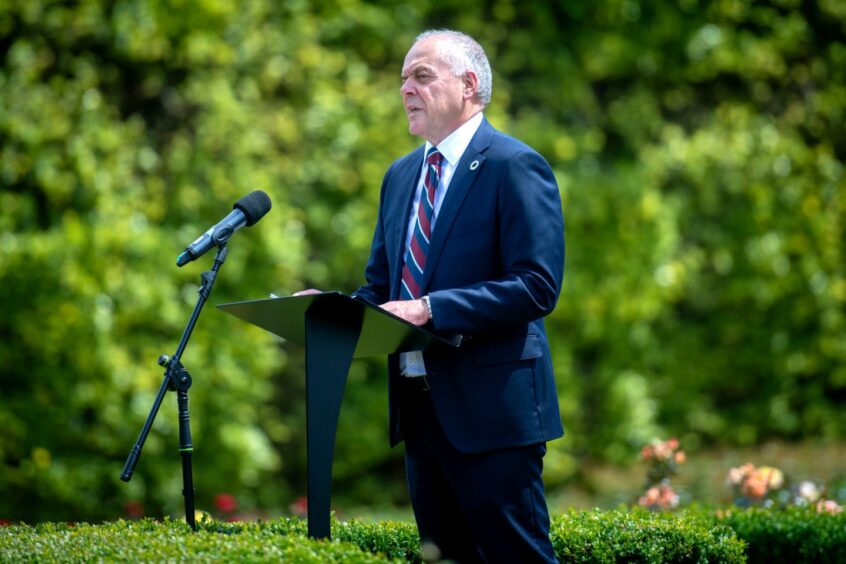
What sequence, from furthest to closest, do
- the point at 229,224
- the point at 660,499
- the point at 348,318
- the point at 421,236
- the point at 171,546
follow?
1. the point at 660,499
2. the point at 421,236
3. the point at 229,224
4. the point at 348,318
5. the point at 171,546

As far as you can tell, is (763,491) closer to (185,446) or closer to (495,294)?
(495,294)

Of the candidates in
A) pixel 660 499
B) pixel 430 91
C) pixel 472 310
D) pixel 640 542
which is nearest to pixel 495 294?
pixel 472 310

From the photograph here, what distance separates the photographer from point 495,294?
3445 millimetres

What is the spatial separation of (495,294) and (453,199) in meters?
0.40

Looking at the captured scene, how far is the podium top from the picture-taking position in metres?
3.21

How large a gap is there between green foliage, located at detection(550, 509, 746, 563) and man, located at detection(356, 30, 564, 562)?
57 cm

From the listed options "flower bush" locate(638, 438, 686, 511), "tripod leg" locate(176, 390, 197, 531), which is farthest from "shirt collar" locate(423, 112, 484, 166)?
"flower bush" locate(638, 438, 686, 511)

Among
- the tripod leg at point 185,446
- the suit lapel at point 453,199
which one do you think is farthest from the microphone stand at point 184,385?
the suit lapel at point 453,199

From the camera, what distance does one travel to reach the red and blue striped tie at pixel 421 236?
3.73 metres

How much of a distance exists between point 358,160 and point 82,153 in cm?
210

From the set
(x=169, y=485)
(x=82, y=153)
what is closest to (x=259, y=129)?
(x=82, y=153)

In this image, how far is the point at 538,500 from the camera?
11.8 ft

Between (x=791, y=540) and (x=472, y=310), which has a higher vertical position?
(x=472, y=310)

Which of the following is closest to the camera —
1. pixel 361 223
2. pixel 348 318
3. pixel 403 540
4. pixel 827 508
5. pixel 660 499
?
pixel 348 318
